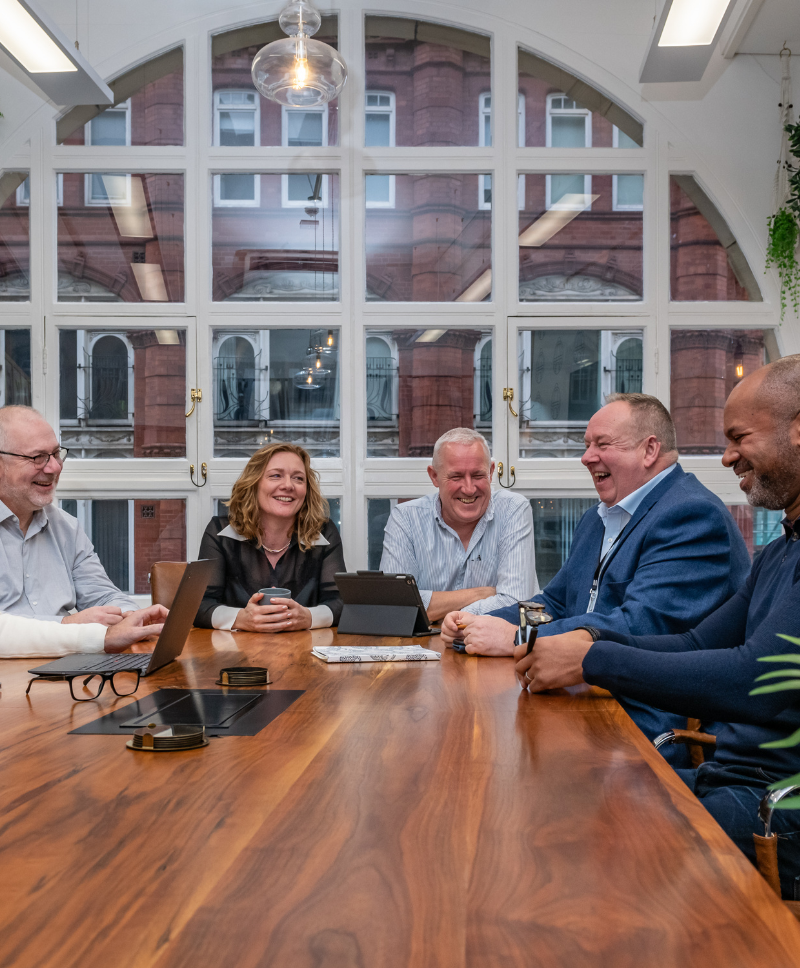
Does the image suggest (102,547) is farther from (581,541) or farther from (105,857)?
(105,857)

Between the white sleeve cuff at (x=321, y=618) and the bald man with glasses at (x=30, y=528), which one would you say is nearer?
the bald man with glasses at (x=30, y=528)

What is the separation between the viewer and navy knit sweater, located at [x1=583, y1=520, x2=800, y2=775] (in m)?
1.69

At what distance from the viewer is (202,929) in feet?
2.60

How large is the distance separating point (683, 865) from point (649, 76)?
146 inches

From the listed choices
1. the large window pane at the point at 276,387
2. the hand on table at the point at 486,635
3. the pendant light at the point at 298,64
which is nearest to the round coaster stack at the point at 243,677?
the hand on table at the point at 486,635

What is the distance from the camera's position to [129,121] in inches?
181

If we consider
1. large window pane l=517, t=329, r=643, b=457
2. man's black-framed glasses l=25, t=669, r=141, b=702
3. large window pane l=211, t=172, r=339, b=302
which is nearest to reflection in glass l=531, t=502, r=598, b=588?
large window pane l=517, t=329, r=643, b=457

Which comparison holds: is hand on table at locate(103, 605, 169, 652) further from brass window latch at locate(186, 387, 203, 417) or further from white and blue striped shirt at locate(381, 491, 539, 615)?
brass window latch at locate(186, 387, 203, 417)

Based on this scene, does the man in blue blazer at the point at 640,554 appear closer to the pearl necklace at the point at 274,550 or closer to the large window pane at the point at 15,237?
the pearl necklace at the point at 274,550

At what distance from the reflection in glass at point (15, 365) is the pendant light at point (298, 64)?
2.00 metres

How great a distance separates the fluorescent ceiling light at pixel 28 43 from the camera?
3.43 metres

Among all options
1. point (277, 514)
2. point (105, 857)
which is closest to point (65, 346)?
point (277, 514)

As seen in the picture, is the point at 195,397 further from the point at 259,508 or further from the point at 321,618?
the point at 321,618

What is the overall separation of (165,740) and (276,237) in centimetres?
365
